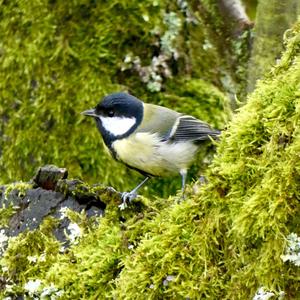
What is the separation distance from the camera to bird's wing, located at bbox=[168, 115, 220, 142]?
3463 millimetres

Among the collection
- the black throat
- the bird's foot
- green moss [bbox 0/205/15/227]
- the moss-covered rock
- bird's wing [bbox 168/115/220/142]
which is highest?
the moss-covered rock

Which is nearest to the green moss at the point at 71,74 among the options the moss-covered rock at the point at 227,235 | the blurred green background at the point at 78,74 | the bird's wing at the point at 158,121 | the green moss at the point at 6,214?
the blurred green background at the point at 78,74

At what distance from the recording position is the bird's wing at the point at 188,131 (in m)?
3.46

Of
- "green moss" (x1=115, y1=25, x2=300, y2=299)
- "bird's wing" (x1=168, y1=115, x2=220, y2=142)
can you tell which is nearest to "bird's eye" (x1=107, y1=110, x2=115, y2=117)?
"bird's wing" (x1=168, y1=115, x2=220, y2=142)

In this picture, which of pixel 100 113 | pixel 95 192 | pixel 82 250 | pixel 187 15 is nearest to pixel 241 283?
pixel 82 250

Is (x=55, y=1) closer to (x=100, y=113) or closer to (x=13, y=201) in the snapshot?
(x=100, y=113)

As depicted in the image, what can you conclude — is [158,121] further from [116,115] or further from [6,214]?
[6,214]

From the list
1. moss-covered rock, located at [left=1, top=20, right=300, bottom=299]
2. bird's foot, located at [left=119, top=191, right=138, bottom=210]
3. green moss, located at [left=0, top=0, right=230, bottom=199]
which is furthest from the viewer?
green moss, located at [left=0, top=0, right=230, bottom=199]

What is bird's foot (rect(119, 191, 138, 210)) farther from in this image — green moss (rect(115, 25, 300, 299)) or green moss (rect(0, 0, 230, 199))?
green moss (rect(0, 0, 230, 199))

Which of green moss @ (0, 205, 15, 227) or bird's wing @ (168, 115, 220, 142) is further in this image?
bird's wing @ (168, 115, 220, 142)

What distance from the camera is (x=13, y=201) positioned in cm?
251

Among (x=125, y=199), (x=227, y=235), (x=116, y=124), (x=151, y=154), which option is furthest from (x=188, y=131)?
(x=227, y=235)

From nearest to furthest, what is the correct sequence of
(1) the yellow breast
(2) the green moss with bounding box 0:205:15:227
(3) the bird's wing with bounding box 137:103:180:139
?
1. (2) the green moss with bounding box 0:205:15:227
2. (1) the yellow breast
3. (3) the bird's wing with bounding box 137:103:180:139

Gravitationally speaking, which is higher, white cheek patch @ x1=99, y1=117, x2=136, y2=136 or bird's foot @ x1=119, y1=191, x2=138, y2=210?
bird's foot @ x1=119, y1=191, x2=138, y2=210
